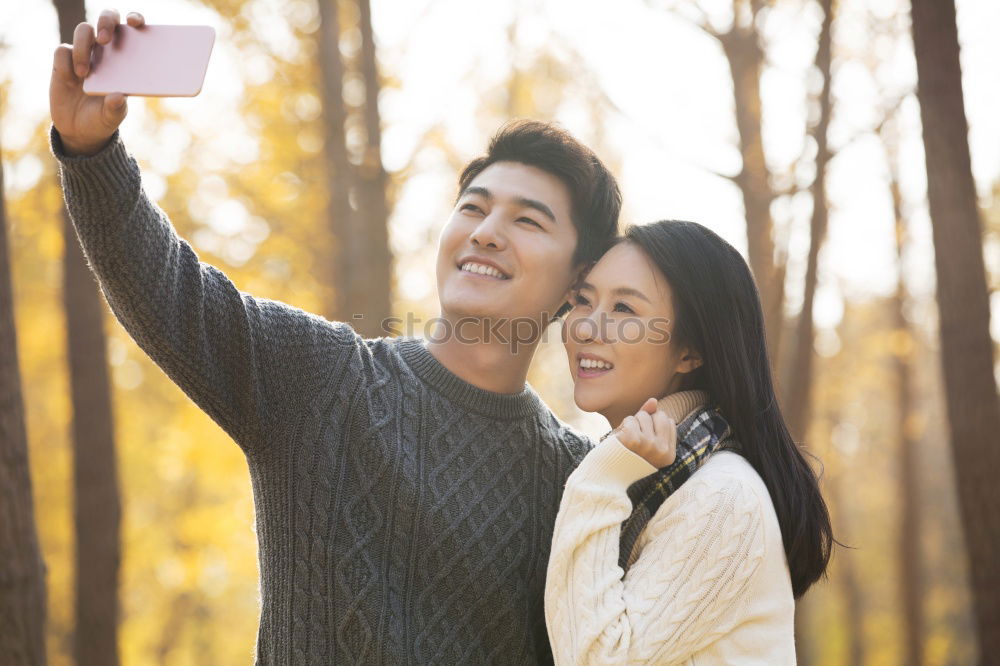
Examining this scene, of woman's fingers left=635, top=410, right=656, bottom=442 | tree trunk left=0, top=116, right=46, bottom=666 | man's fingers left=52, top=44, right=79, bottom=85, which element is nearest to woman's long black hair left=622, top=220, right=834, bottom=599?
woman's fingers left=635, top=410, right=656, bottom=442

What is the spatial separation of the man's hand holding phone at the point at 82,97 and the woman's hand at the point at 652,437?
160 cm

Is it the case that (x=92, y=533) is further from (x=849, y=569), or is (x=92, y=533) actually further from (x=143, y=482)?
(x=849, y=569)

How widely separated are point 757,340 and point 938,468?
28140mm

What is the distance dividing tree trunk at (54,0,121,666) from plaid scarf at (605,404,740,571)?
5403mm

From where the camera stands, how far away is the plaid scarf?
2.84 metres

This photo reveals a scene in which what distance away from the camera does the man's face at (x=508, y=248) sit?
3.38m

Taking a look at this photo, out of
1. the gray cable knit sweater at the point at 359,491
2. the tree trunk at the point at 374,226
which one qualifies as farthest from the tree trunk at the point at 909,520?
the gray cable knit sweater at the point at 359,491

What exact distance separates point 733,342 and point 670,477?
1.71ft

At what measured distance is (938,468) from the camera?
1104 inches

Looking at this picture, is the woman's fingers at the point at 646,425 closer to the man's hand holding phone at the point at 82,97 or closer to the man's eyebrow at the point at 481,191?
the man's eyebrow at the point at 481,191

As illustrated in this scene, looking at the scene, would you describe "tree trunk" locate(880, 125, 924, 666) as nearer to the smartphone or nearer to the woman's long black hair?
the woman's long black hair

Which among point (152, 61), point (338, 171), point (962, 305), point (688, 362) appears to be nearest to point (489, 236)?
point (688, 362)

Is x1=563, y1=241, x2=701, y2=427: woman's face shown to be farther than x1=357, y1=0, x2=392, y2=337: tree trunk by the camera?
No

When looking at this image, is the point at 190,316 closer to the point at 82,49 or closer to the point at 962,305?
the point at 82,49
